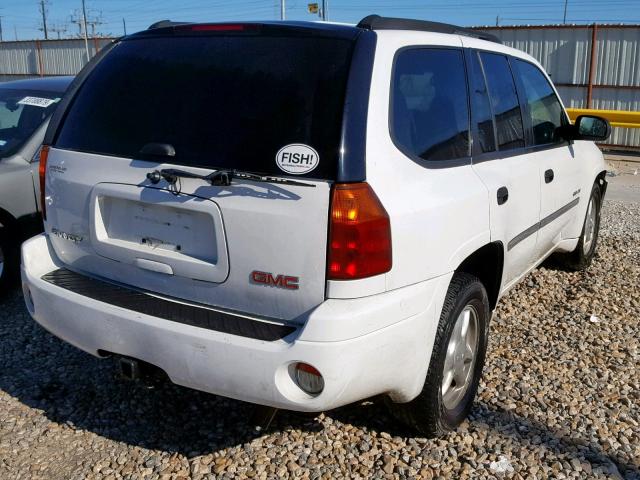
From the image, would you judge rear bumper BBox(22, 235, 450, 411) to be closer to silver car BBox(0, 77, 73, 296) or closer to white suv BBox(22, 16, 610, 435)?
white suv BBox(22, 16, 610, 435)

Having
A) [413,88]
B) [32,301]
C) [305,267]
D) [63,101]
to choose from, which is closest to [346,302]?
[305,267]

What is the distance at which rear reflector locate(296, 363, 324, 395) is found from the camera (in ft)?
8.21

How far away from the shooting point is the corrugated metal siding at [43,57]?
2586 cm

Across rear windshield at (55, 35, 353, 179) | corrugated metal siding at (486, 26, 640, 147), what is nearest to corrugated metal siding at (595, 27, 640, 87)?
corrugated metal siding at (486, 26, 640, 147)

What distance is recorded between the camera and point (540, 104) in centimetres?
452

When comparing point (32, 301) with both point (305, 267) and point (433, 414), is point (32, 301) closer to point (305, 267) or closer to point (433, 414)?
point (305, 267)

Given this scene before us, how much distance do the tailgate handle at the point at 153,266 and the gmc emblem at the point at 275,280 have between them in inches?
16.8

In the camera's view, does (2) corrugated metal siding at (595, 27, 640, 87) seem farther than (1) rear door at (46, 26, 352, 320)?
Yes

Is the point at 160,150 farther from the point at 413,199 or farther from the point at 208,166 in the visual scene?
the point at 413,199

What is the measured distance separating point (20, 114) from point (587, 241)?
16.1 feet

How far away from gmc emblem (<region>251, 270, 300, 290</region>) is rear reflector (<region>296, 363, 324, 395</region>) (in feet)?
0.97

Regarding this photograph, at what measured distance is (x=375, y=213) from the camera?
8.33 feet

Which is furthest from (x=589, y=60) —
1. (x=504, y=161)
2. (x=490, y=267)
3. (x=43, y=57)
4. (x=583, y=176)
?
(x=43, y=57)

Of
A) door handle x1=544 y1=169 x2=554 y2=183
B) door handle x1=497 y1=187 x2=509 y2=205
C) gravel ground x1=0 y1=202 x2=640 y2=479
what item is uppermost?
door handle x1=497 y1=187 x2=509 y2=205
